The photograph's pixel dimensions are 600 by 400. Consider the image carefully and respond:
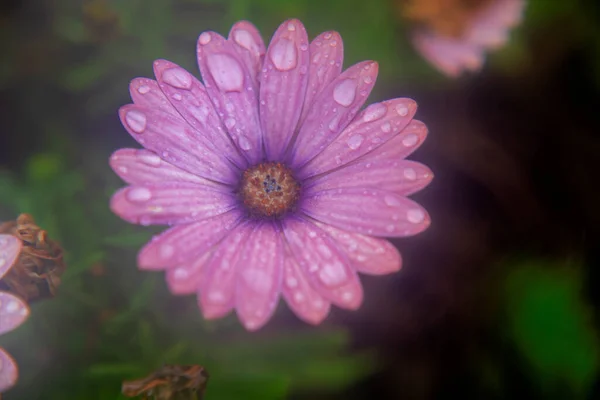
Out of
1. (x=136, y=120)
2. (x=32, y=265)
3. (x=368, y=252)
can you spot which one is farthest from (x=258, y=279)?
(x=32, y=265)

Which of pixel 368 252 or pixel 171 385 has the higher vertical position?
pixel 368 252

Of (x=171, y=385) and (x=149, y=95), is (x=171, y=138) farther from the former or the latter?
(x=171, y=385)

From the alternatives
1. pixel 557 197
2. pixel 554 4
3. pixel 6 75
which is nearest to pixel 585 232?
pixel 557 197

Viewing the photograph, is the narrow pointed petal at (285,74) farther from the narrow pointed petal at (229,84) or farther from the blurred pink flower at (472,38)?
the blurred pink flower at (472,38)

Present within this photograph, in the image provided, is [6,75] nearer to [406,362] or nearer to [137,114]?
[137,114]

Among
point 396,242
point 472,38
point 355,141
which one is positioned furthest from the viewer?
point 472,38

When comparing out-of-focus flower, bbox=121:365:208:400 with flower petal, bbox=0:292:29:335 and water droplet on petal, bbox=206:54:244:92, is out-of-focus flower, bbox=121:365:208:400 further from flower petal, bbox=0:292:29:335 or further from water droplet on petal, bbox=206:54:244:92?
water droplet on petal, bbox=206:54:244:92

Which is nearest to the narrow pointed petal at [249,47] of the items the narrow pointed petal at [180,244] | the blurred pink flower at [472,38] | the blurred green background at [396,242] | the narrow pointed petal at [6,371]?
the narrow pointed petal at [180,244]
